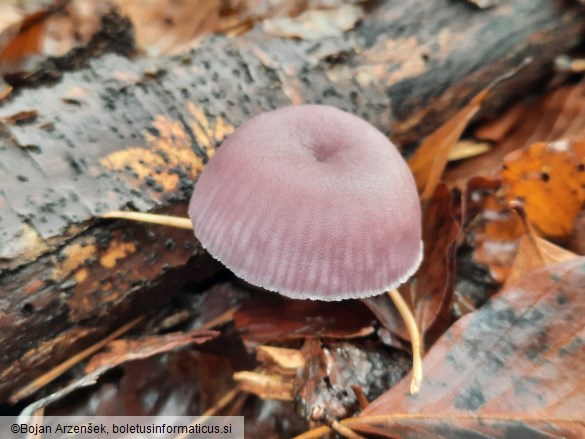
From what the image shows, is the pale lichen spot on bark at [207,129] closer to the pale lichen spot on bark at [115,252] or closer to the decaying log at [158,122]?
the decaying log at [158,122]

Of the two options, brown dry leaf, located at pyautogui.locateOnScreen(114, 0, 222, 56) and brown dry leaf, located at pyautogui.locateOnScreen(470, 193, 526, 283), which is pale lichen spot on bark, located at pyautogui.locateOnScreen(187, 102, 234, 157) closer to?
brown dry leaf, located at pyautogui.locateOnScreen(114, 0, 222, 56)

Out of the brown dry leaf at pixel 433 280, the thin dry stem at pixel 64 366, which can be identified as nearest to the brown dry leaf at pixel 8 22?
the thin dry stem at pixel 64 366

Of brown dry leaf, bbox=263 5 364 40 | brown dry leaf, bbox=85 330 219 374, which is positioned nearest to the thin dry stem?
brown dry leaf, bbox=85 330 219 374

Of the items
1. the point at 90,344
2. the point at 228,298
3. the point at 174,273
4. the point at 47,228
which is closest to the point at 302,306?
the point at 228,298

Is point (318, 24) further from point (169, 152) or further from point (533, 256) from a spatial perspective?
point (533, 256)

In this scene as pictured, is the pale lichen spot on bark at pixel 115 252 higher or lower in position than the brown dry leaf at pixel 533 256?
higher

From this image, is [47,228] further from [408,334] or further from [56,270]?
[408,334]

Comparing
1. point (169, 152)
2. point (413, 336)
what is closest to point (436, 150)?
point (413, 336)
